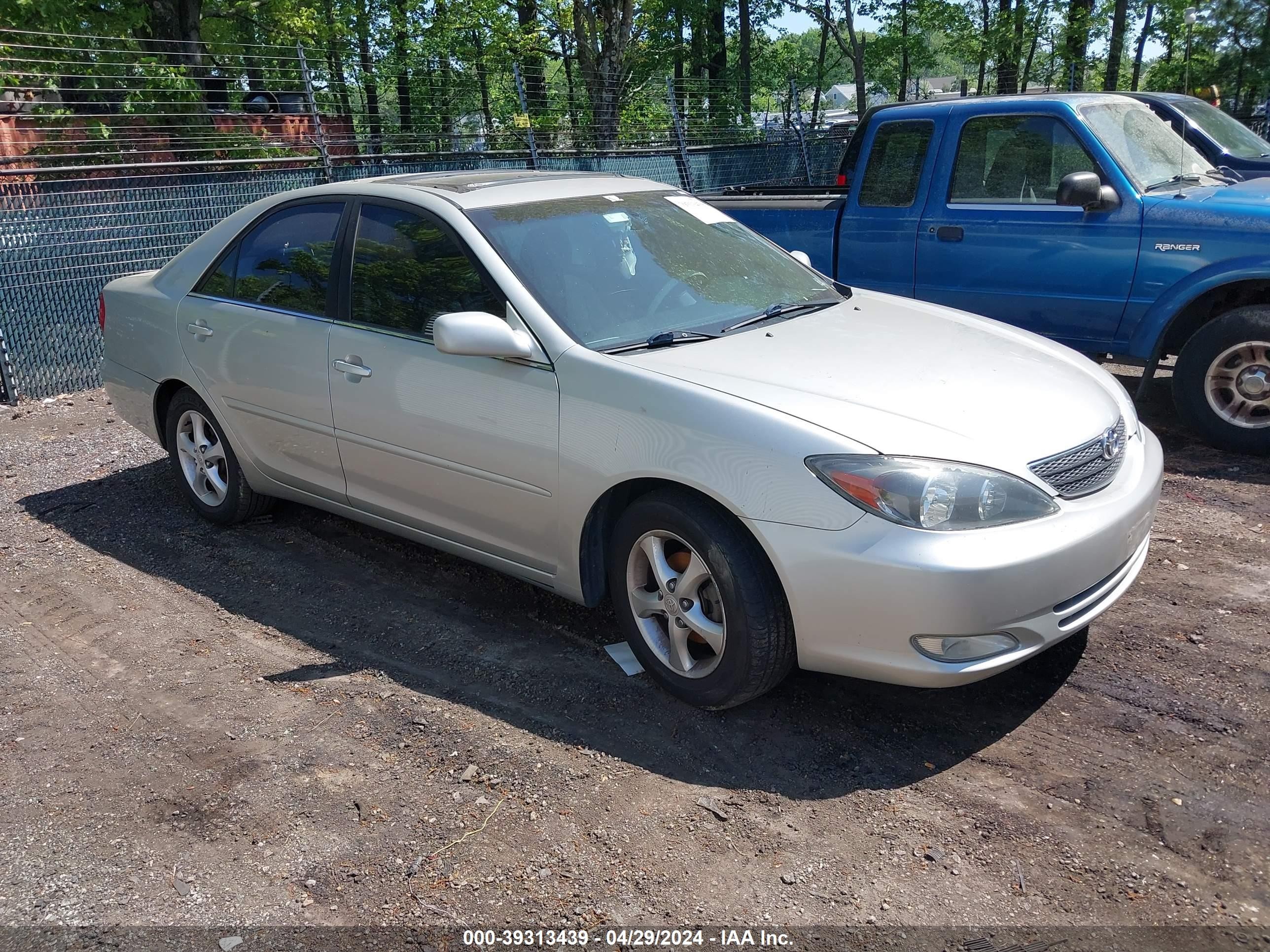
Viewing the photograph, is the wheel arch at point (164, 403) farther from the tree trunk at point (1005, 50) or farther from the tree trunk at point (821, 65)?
the tree trunk at point (821, 65)

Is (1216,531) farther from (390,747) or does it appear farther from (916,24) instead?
(916,24)

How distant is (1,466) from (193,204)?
3.62m

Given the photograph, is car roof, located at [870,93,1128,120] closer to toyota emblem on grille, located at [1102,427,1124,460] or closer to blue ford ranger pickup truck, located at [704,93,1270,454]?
blue ford ranger pickup truck, located at [704,93,1270,454]

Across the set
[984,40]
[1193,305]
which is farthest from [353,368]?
[984,40]

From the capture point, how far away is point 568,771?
3.33 metres

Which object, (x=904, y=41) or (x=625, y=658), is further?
(x=904, y=41)

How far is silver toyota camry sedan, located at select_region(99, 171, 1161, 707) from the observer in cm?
314

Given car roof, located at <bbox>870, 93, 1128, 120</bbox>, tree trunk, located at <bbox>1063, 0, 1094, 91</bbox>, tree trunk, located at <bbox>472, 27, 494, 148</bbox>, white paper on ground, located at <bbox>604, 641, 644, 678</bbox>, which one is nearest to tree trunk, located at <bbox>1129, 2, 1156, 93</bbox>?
tree trunk, located at <bbox>1063, 0, 1094, 91</bbox>

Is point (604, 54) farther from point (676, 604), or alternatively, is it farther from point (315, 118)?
point (676, 604)

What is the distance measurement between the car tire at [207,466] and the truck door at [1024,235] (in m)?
4.38

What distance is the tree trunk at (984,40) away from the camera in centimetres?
2711

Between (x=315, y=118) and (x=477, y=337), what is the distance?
320 inches

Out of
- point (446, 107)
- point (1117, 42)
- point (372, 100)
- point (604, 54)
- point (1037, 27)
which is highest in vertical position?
point (1037, 27)

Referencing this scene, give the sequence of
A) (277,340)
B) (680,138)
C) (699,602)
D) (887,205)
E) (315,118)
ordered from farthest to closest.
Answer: (680,138) < (315,118) < (887,205) < (277,340) < (699,602)
